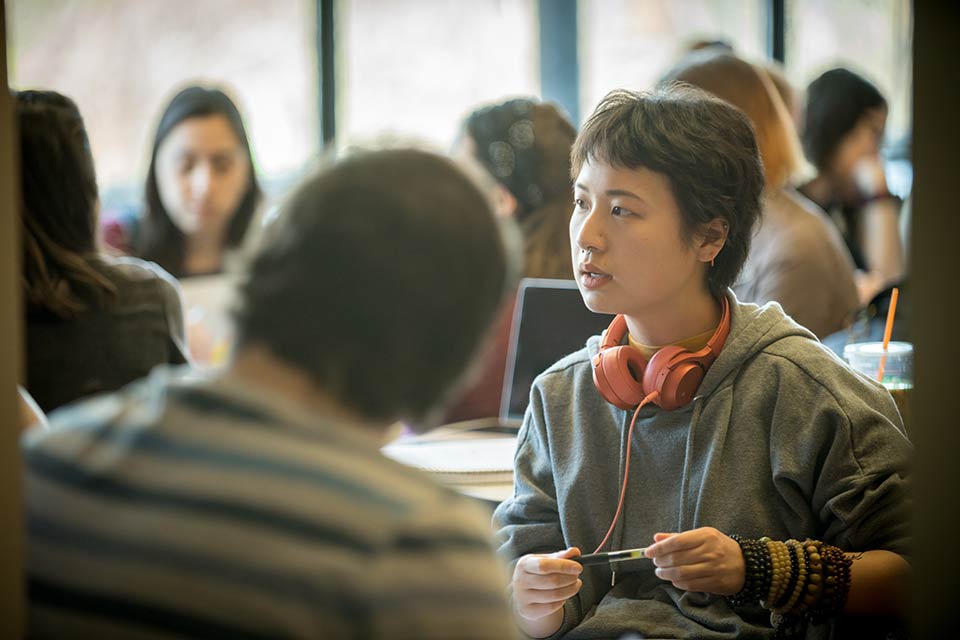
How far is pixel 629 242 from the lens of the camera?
5.10ft

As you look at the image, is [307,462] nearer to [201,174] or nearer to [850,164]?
[201,174]

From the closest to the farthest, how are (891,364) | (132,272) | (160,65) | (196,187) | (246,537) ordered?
(246,537), (891,364), (132,272), (196,187), (160,65)

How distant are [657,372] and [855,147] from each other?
119 inches

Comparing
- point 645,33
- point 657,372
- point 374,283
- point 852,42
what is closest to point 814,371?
point 657,372

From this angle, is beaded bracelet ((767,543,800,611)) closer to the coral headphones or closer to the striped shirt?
the coral headphones

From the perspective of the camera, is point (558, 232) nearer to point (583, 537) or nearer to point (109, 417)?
point (583, 537)

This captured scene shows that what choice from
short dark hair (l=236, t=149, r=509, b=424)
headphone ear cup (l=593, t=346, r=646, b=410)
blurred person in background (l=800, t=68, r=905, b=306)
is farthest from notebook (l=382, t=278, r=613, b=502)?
blurred person in background (l=800, t=68, r=905, b=306)

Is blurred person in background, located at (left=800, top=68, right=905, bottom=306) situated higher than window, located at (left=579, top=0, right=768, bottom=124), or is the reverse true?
window, located at (left=579, top=0, right=768, bottom=124)

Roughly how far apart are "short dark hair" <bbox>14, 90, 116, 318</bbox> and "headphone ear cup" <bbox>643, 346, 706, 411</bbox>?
3.50 feet

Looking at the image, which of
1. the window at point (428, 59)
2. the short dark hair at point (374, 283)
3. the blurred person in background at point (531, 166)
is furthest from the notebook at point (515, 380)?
the window at point (428, 59)

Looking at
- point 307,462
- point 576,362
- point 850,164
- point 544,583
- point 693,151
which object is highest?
point 693,151

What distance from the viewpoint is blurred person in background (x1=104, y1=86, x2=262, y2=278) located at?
3510 millimetres

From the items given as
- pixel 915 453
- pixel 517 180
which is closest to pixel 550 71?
pixel 517 180

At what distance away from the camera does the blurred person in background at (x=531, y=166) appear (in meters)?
2.78
